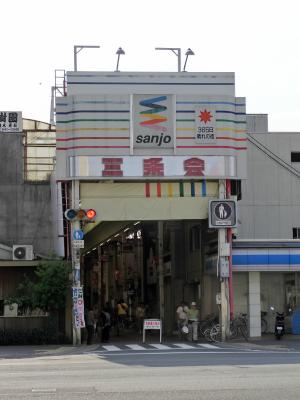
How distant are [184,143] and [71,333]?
8993mm

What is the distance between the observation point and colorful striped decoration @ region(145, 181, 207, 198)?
3247 centimetres

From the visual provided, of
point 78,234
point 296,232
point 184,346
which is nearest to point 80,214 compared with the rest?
point 78,234

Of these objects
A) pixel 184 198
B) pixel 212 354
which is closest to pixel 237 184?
pixel 184 198

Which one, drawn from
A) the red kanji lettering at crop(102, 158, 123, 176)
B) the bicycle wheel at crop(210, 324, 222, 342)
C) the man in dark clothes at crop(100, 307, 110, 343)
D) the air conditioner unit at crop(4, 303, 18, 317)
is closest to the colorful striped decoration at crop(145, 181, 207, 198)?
the red kanji lettering at crop(102, 158, 123, 176)

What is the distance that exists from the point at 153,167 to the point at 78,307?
625 centimetres

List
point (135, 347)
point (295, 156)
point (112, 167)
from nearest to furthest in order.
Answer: point (135, 347), point (112, 167), point (295, 156)

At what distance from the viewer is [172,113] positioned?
1260 inches

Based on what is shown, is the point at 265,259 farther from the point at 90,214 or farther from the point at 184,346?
the point at 90,214

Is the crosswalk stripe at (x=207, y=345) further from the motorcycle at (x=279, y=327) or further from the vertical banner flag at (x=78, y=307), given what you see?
the vertical banner flag at (x=78, y=307)

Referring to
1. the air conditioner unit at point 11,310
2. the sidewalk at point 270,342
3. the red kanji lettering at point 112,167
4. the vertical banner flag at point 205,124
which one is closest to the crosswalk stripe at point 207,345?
the sidewalk at point 270,342

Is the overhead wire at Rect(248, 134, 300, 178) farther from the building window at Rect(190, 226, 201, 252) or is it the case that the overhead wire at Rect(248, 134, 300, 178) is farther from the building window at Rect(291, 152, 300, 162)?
the building window at Rect(190, 226, 201, 252)

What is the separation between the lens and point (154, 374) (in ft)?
57.0

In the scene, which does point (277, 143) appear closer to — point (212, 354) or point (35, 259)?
point (35, 259)

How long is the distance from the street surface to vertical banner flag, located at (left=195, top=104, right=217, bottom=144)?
8.98 meters
